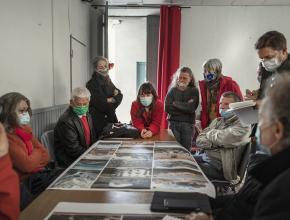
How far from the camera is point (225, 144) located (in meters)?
2.23

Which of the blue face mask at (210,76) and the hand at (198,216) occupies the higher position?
the blue face mask at (210,76)

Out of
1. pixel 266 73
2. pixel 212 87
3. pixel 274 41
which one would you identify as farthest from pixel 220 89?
pixel 274 41

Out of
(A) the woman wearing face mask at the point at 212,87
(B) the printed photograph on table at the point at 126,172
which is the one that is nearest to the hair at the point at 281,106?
(B) the printed photograph on table at the point at 126,172

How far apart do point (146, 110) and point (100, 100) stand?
26.1 inches

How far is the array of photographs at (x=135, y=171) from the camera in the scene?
4.87 ft

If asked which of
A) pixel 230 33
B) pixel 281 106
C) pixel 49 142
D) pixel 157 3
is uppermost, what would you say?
pixel 157 3

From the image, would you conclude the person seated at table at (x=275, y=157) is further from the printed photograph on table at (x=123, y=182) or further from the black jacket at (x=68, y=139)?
the black jacket at (x=68, y=139)

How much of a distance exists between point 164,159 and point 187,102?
4.92 ft

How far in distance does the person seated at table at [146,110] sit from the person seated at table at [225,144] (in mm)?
711

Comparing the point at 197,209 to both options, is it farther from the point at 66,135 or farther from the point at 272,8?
the point at 272,8

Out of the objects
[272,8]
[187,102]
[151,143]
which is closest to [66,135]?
[151,143]

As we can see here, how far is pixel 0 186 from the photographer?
1.20 meters

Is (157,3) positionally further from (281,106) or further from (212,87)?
(281,106)

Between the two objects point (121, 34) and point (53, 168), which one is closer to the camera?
point (53, 168)
